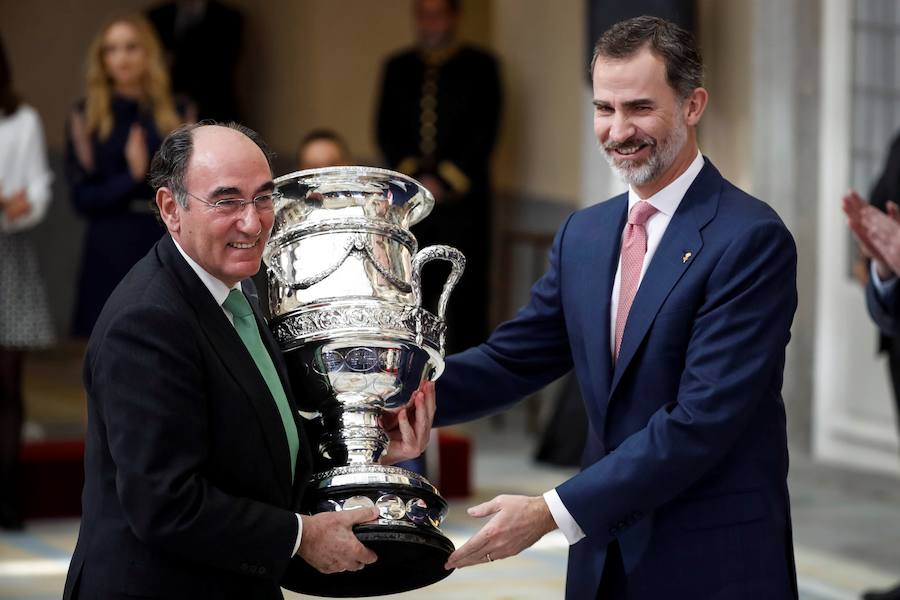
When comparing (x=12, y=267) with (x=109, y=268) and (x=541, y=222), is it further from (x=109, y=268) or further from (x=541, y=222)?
(x=541, y=222)

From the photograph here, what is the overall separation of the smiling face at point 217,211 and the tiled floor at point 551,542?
8.40ft

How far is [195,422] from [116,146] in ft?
13.1

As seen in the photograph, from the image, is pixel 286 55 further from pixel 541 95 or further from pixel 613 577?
pixel 613 577

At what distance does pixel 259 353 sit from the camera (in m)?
2.58

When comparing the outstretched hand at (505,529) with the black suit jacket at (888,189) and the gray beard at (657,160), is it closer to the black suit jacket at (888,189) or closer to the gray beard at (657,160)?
the gray beard at (657,160)

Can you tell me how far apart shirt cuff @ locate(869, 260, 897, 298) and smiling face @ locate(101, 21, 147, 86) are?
10.5 ft

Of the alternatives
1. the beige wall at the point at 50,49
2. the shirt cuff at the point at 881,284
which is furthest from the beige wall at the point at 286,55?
the shirt cuff at the point at 881,284

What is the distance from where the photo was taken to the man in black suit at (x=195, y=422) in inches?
91.2

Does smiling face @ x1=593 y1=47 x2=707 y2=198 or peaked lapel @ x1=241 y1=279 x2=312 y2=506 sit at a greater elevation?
smiling face @ x1=593 y1=47 x2=707 y2=198

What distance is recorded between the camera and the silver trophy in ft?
8.70

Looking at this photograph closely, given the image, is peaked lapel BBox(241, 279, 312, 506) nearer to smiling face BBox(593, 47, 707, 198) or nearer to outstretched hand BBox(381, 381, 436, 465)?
outstretched hand BBox(381, 381, 436, 465)

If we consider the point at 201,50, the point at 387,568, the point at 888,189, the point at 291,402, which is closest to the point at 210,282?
the point at 291,402

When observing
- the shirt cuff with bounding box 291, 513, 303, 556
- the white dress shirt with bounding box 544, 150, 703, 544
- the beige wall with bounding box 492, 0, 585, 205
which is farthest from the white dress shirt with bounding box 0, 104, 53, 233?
the shirt cuff with bounding box 291, 513, 303, 556

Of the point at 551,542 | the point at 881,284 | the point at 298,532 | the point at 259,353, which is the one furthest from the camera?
the point at 551,542
